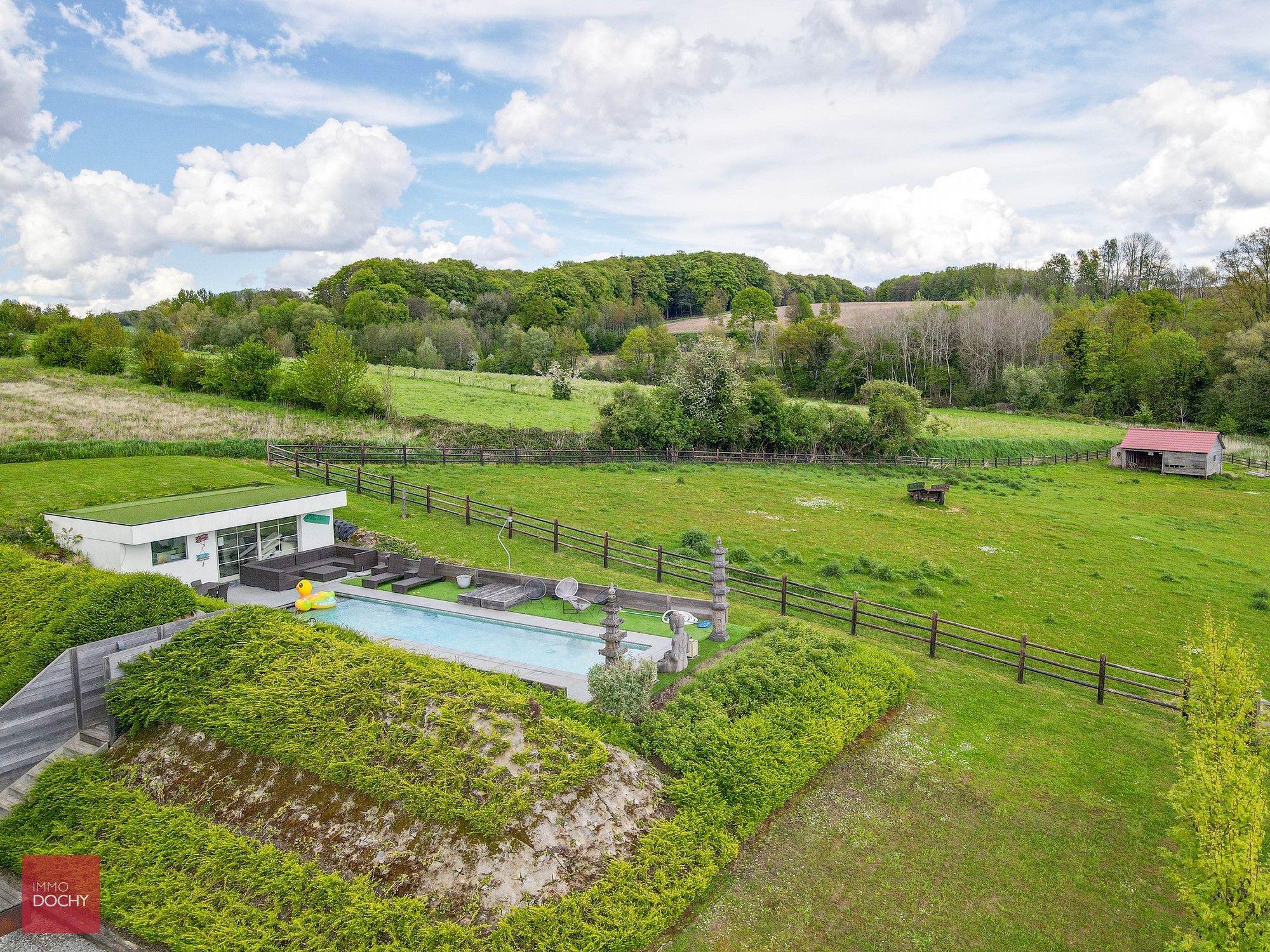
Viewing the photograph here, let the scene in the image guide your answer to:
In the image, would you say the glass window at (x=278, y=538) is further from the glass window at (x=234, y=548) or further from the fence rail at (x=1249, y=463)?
the fence rail at (x=1249, y=463)

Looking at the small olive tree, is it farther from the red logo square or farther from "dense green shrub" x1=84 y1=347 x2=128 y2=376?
"dense green shrub" x1=84 y1=347 x2=128 y2=376

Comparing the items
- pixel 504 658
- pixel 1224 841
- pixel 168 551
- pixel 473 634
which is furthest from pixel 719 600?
pixel 168 551

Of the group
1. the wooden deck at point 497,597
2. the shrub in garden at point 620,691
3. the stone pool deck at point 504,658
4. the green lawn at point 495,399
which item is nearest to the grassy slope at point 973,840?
the shrub in garden at point 620,691

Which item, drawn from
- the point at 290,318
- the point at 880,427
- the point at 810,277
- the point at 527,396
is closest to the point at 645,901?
the point at 880,427

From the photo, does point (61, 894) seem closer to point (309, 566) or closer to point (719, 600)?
point (719, 600)

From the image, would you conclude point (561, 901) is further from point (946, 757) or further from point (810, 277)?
point (810, 277)
